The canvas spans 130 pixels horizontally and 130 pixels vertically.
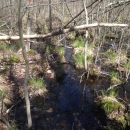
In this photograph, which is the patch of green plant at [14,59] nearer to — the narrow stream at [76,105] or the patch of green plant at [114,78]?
the narrow stream at [76,105]

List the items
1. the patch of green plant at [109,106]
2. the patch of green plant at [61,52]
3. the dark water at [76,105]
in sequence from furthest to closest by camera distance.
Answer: the patch of green plant at [61,52], the patch of green plant at [109,106], the dark water at [76,105]

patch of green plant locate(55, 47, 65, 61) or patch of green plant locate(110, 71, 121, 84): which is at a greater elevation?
patch of green plant locate(55, 47, 65, 61)

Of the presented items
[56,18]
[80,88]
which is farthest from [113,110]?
[56,18]

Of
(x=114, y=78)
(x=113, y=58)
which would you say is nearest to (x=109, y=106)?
(x=114, y=78)

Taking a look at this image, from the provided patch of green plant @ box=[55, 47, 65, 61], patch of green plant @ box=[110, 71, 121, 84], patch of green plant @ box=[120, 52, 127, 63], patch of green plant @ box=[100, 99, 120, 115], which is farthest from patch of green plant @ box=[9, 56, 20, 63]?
patch of green plant @ box=[120, 52, 127, 63]

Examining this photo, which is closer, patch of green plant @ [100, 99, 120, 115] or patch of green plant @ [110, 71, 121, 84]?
patch of green plant @ [100, 99, 120, 115]

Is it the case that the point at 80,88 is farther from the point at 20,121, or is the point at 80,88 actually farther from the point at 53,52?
the point at 53,52

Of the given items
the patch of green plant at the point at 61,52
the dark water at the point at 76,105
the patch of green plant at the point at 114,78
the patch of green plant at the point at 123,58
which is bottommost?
the dark water at the point at 76,105

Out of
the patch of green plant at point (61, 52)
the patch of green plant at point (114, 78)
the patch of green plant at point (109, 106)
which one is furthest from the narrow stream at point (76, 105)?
the patch of green plant at point (61, 52)

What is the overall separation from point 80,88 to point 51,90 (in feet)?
3.45

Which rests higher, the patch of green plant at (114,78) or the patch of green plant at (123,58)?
the patch of green plant at (123,58)

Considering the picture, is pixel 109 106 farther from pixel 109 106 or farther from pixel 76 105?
pixel 76 105

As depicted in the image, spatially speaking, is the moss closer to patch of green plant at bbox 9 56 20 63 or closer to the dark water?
the dark water

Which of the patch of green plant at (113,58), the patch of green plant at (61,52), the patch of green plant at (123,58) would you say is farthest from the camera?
the patch of green plant at (61,52)
